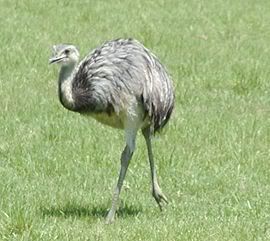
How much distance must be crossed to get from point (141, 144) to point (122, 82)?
222cm

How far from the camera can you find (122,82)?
310 inches

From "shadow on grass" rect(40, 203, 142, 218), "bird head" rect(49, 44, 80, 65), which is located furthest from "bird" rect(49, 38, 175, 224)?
"shadow on grass" rect(40, 203, 142, 218)

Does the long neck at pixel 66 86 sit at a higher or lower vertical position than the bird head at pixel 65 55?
lower

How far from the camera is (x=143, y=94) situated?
25.9ft

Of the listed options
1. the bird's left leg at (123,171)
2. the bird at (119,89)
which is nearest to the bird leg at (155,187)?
the bird at (119,89)

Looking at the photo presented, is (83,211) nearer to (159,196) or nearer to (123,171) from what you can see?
(123,171)

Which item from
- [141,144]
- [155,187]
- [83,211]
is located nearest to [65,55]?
[83,211]

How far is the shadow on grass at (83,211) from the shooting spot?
25.4ft

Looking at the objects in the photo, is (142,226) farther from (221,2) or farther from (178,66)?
(221,2)

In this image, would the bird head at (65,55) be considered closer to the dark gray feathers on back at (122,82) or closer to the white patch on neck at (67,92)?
the white patch on neck at (67,92)

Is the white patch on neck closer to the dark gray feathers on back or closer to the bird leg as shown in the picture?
the dark gray feathers on back

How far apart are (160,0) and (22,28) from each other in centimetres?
434

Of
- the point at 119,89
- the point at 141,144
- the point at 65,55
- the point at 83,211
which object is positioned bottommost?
the point at 141,144

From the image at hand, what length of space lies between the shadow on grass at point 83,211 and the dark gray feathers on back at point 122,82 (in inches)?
28.5
